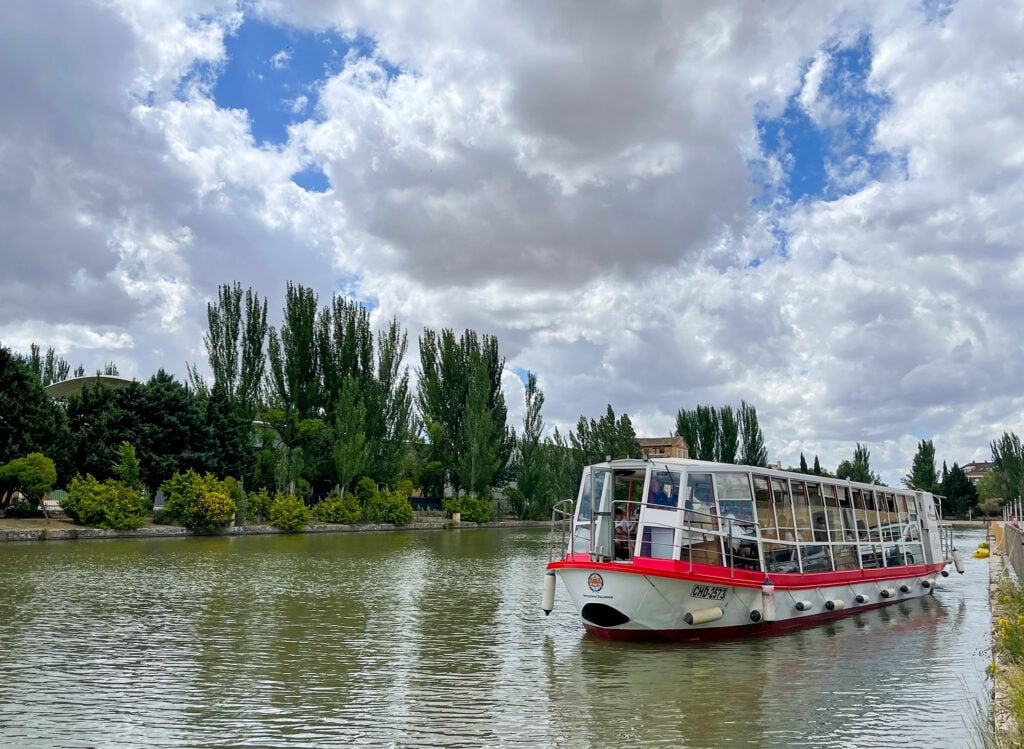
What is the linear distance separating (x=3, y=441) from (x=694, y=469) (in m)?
36.0

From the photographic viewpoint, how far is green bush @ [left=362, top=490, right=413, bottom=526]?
57219 millimetres

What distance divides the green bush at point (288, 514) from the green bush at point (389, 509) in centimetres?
696

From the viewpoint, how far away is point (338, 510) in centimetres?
5491

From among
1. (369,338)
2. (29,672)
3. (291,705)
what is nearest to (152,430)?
(369,338)

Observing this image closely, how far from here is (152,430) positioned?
45.7 metres

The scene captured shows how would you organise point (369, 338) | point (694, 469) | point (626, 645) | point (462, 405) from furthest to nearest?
point (462, 405)
point (369, 338)
point (694, 469)
point (626, 645)

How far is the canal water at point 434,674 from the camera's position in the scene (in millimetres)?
9078

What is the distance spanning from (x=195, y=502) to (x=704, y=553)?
34803 millimetres

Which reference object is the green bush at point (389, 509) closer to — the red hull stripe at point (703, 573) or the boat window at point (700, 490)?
the red hull stripe at point (703, 573)

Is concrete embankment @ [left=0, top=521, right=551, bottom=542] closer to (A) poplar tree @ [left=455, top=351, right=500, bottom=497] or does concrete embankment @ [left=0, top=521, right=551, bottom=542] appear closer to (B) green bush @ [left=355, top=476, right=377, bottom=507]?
(B) green bush @ [left=355, top=476, right=377, bottom=507]

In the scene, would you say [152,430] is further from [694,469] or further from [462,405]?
[694,469]

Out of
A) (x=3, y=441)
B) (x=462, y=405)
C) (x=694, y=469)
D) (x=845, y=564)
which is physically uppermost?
(x=462, y=405)

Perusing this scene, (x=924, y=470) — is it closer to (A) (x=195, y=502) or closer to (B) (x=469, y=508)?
(B) (x=469, y=508)

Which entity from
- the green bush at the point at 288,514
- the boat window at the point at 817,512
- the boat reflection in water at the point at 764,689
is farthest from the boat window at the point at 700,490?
the green bush at the point at 288,514
